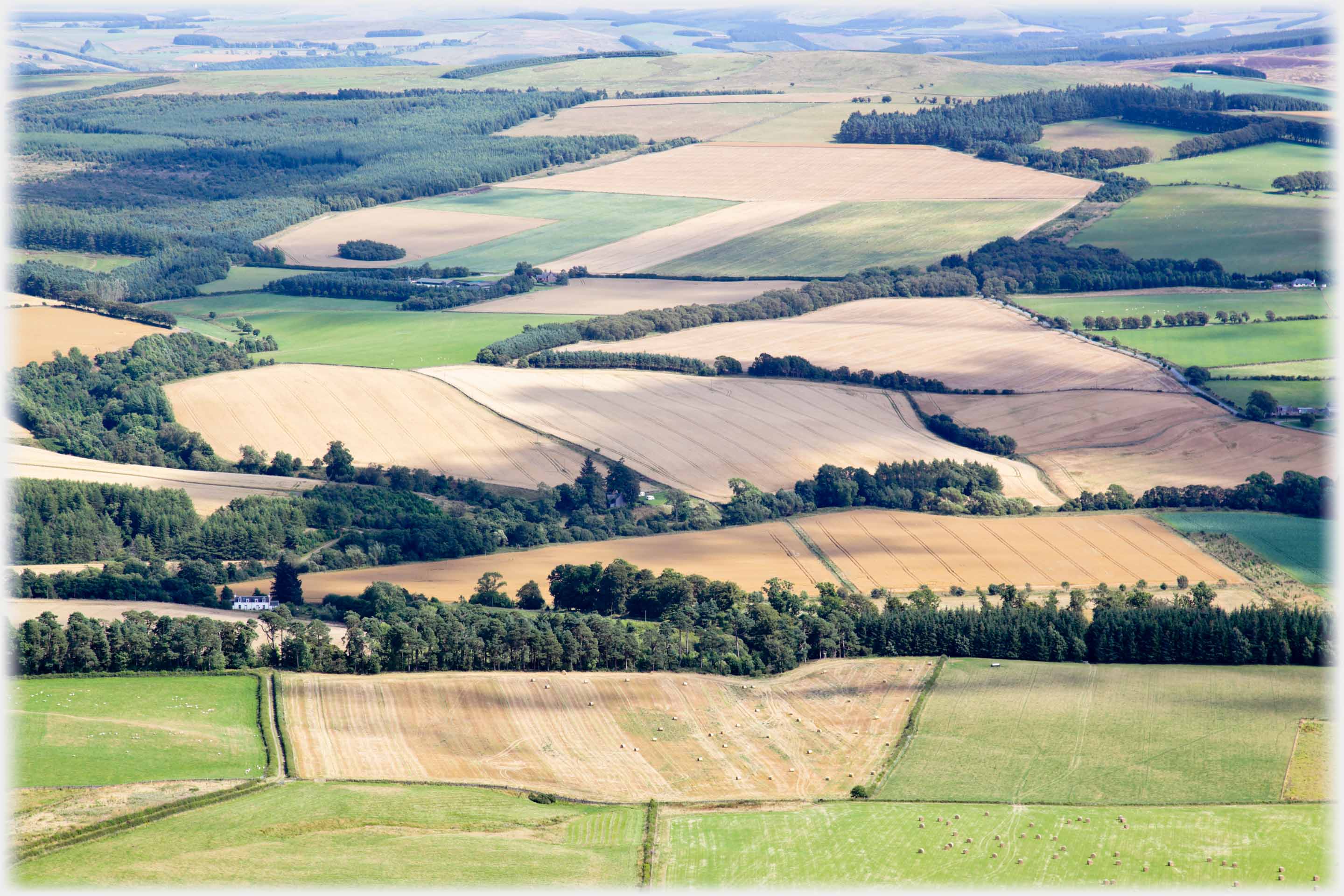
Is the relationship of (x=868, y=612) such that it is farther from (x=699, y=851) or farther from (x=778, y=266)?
(x=778, y=266)

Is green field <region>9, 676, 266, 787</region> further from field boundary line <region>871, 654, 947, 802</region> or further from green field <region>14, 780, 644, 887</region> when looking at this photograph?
field boundary line <region>871, 654, 947, 802</region>

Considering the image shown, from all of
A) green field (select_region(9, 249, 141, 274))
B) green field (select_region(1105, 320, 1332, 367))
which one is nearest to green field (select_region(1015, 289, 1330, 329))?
green field (select_region(1105, 320, 1332, 367))

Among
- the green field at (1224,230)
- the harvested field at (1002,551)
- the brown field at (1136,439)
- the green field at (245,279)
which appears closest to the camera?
the harvested field at (1002,551)

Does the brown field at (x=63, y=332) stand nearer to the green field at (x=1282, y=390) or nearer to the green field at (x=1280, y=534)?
the green field at (x=1280, y=534)

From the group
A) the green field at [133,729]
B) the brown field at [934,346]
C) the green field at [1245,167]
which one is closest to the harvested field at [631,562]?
the green field at [133,729]

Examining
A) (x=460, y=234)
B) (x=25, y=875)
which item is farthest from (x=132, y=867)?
(x=460, y=234)

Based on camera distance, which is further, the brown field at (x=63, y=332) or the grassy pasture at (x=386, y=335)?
the grassy pasture at (x=386, y=335)
